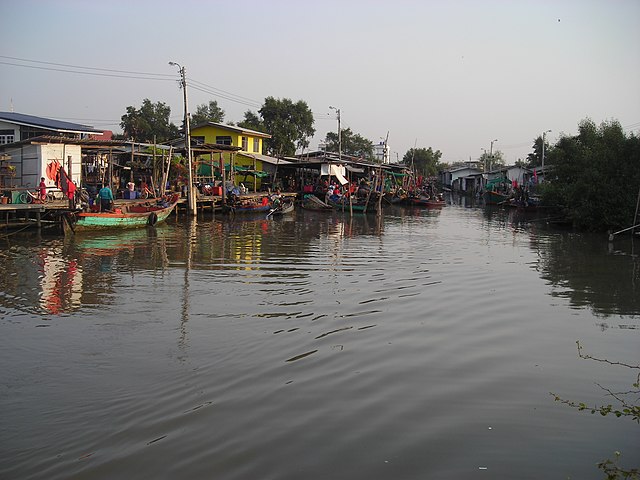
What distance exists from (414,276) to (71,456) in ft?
31.6

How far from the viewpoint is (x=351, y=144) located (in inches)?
3029

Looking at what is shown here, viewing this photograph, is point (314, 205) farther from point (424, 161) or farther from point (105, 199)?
point (424, 161)

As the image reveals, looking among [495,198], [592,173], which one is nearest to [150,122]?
[495,198]

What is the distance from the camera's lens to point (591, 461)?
4996 millimetres

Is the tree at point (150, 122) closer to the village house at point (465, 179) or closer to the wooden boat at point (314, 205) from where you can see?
the wooden boat at point (314, 205)

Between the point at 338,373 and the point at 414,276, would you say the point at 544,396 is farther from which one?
the point at 414,276

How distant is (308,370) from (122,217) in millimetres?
16570

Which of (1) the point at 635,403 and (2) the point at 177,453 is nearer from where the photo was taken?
(2) the point at 177,453

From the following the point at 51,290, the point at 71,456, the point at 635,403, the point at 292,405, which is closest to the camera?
the point at 71,456

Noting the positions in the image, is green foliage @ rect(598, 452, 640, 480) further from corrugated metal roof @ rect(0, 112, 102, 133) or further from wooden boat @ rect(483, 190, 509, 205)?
wooden boat @ rect(483, 190, 509, 205)

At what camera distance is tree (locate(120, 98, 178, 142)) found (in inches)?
1966

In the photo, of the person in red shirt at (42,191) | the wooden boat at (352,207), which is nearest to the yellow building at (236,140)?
the wooden boat at (352,207)

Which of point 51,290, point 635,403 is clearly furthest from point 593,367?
point 51,290

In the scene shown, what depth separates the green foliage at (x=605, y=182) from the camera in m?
24.8
